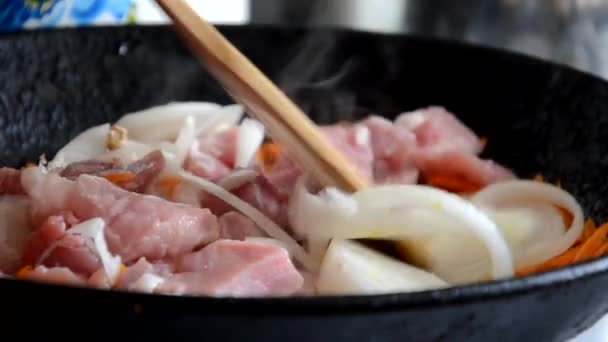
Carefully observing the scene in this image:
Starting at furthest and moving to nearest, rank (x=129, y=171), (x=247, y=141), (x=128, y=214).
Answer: (x=247, y=141) → (x=129, y=171) → (x=128, y=214)

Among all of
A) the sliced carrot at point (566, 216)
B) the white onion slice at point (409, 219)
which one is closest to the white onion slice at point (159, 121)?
the white onion slice at point (409, 219)

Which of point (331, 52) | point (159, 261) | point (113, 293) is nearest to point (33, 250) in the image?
point (159, 261)

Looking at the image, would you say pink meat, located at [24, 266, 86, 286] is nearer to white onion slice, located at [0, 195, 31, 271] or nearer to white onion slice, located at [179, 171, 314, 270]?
white onion slice, located at [0, 195, 31, 271]

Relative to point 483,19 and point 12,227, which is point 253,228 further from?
point 483,19

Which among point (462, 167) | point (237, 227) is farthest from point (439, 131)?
point (237, 227)

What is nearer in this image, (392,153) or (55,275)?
(55,275)

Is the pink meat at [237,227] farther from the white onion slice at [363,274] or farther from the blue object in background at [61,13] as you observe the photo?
the blue object in background at [61,13]

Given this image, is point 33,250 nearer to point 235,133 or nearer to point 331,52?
point 235,133
